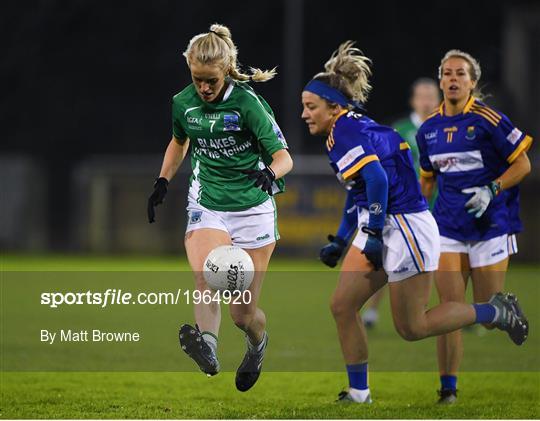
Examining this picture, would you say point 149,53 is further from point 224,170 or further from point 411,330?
point 411,330

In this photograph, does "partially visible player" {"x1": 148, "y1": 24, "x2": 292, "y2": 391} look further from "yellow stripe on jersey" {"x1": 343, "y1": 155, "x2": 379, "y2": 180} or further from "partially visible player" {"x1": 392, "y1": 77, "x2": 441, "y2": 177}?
"partially visible player" {"x1": 392, "y1": 77, "x2": 441, "y2": 177}

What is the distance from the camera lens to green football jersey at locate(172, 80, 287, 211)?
6.61 metres

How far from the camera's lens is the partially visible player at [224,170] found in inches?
254

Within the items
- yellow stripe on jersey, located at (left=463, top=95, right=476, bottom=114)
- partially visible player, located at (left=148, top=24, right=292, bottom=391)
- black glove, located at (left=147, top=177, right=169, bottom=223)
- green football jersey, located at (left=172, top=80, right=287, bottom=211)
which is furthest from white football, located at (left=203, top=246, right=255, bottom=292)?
yellow stripe on jersey, located at (left=463, top=95, right=476, bottom=114)

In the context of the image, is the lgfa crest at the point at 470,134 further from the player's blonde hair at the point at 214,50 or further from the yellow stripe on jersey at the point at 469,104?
the player's blonde hair at the point at 214,50

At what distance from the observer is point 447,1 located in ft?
102

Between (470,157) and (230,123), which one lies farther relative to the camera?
(470,157)

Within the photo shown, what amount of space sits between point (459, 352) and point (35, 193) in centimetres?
1847

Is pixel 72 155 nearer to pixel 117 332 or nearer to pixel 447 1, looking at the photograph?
pixel 447 1

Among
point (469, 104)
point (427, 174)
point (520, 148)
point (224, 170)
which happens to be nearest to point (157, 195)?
point (224, 170)

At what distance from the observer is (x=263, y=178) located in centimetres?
625

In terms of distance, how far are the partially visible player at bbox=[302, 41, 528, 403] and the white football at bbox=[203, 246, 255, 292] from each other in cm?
66

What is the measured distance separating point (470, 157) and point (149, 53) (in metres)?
25.4

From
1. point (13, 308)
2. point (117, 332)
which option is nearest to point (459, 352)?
point (117, 332)
